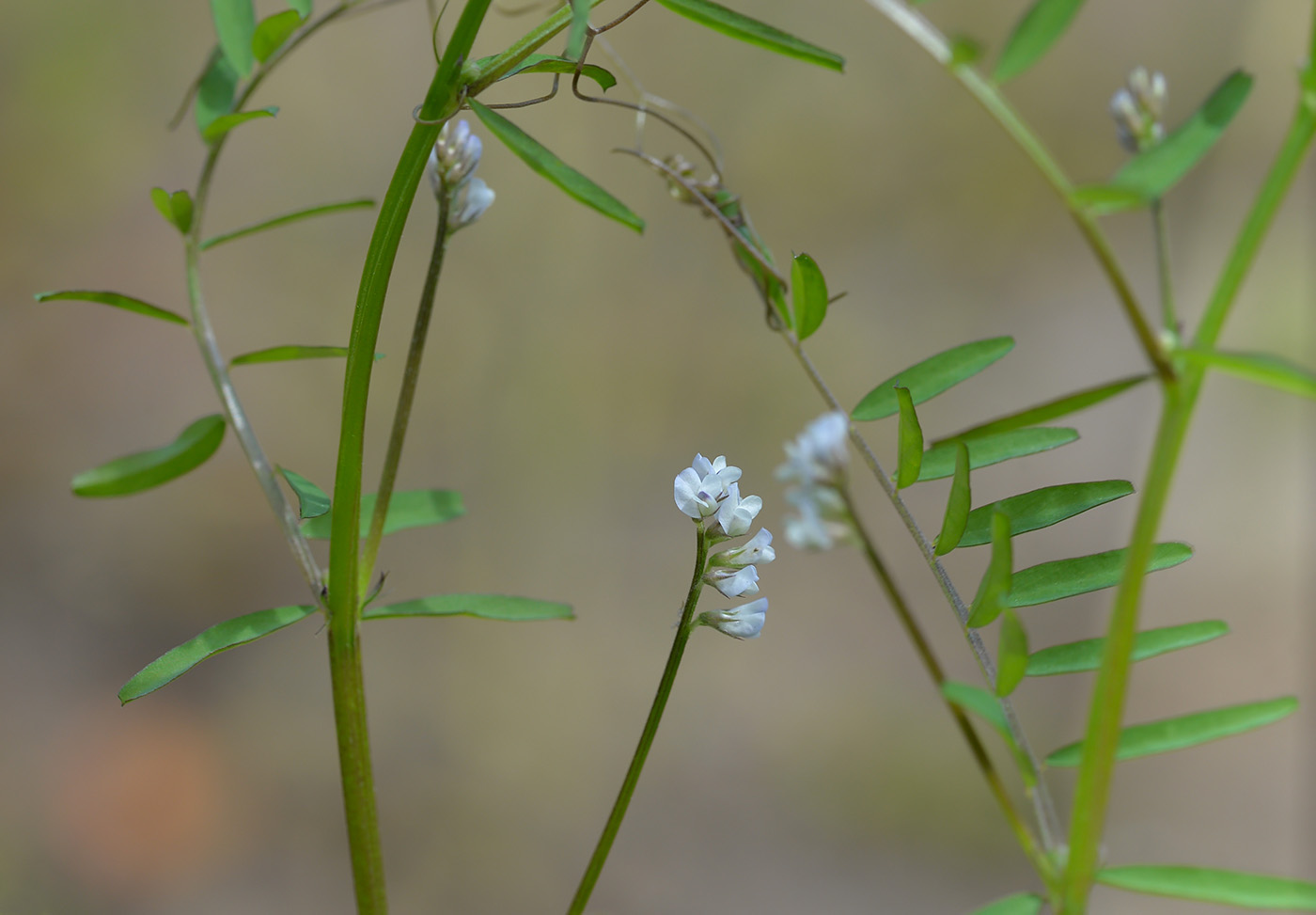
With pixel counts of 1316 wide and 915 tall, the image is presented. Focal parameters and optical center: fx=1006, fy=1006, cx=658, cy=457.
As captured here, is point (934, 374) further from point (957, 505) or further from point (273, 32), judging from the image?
point (273, 32)

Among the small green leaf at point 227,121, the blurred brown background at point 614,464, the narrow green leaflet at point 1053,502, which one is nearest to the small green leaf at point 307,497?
the small green leaf at point 227,121

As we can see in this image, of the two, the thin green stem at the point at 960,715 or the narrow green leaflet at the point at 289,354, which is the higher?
the narrow green leaflet at the point at 289,354

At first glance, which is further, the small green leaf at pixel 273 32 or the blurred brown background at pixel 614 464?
the blurred brown background at pixel 614 464

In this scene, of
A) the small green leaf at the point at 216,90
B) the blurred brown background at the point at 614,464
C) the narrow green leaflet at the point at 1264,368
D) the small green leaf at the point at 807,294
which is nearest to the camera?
the narrow green leaflet at the point at 1264,368

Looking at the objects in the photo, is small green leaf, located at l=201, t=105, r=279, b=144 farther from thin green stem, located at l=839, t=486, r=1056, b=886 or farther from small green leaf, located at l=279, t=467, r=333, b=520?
thin green stem, located at l=839, t=486, r=1056, b=886

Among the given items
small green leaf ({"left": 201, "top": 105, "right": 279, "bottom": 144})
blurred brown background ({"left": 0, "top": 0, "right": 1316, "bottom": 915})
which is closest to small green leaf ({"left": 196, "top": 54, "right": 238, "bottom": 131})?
small green leaf ({"left": 201, "top": 105, "right": 279, "bottom": 144})

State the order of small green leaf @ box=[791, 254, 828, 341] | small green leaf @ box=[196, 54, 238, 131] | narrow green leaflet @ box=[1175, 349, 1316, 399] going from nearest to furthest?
narrow green leaflet @ box=[1175, 349, 1316, 399] < small green leaf @ box=[791, 254, 828, 341] < small green leaf @ box=[196, 54, 238, 131]

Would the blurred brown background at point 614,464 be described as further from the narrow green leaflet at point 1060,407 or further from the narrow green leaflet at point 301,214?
the narrow green leaflet at point 1060,407
